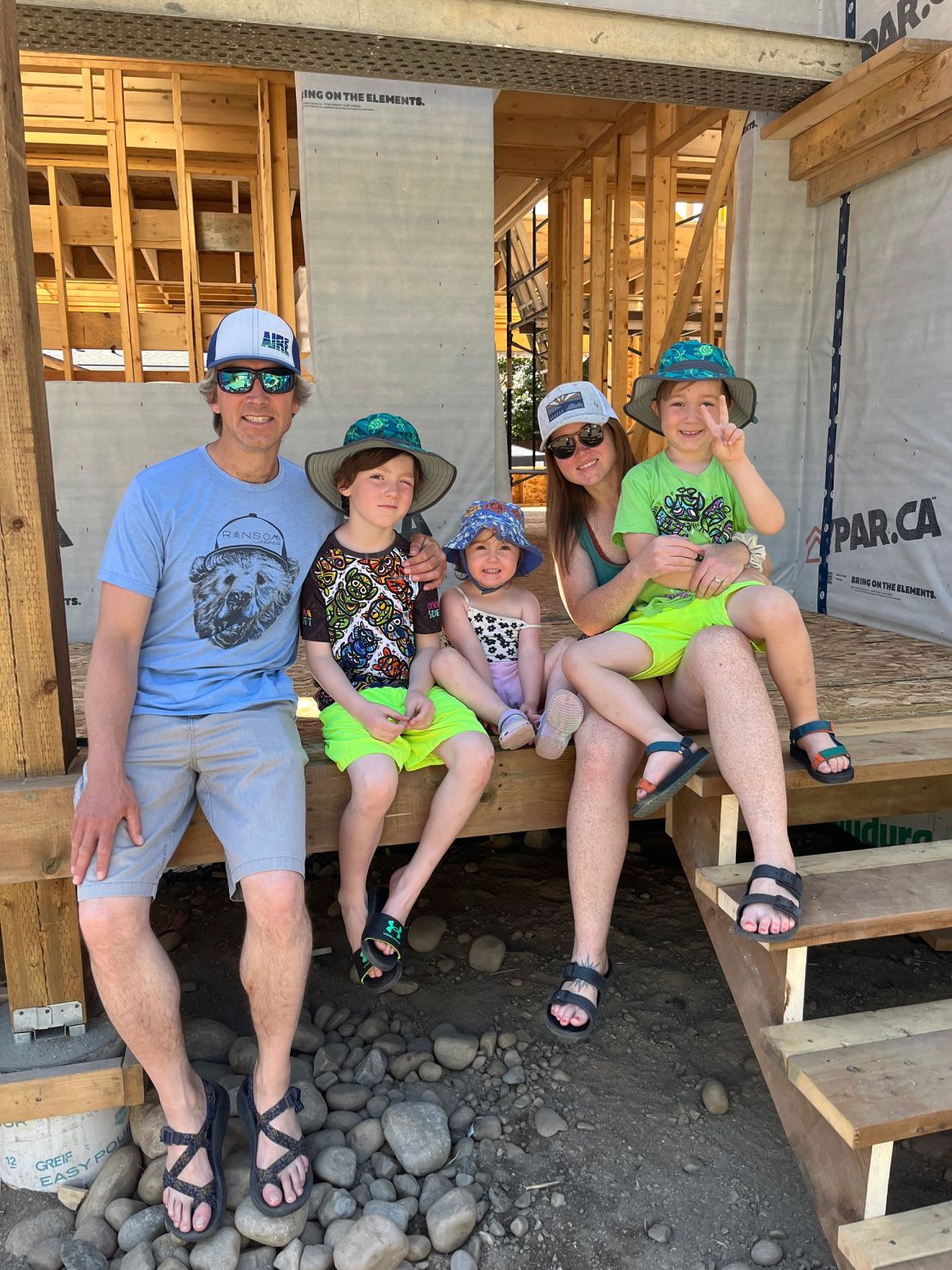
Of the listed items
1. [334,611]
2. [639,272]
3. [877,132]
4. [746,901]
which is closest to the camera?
[746,901]

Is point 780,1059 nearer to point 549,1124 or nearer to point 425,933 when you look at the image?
point 549,1124

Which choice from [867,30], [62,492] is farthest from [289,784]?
[867,30]

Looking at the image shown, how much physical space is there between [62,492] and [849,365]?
421cm

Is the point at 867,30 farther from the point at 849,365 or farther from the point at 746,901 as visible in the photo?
the point at 746,901

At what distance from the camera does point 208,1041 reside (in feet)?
8.27

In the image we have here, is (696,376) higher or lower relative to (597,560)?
higher

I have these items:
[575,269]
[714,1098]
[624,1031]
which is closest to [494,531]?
[624,1031]

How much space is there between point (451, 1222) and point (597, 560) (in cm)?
174

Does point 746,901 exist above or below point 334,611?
below

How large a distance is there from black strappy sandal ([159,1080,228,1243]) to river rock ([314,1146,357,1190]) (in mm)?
234

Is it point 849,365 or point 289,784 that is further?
point 849,365

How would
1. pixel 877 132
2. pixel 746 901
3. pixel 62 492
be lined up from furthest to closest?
pixel 62 492 < pixel 877 132 < pixel 746 901

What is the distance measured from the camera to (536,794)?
2.47 m

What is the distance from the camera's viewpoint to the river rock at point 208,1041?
98.0 inches
